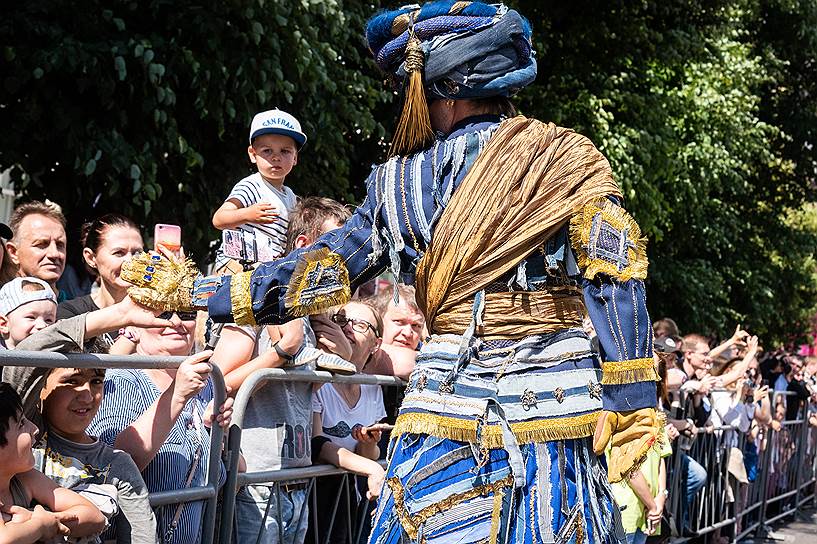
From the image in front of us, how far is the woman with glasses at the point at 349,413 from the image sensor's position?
17.4ft

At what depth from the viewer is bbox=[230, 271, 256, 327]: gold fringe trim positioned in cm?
358

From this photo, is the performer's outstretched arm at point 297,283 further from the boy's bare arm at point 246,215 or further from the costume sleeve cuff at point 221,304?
the boy's bare arm at point 246,215

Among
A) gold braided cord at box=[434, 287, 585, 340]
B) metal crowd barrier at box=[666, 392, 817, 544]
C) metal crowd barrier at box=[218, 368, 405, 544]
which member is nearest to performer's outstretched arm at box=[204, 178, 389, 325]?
gold braided cord at box=[434, 287, 585, 340]

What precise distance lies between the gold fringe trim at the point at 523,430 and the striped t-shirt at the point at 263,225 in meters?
2.42

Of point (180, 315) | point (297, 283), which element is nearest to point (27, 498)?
point (180, 315)

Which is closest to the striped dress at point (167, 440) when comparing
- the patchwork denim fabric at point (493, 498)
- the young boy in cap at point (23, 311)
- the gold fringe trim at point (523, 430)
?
the young boy in cap at point (23, 311)

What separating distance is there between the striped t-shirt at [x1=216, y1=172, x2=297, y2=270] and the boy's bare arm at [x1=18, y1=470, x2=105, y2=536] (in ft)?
7.19

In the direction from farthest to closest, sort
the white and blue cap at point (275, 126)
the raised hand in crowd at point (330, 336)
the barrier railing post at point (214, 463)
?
the white and blue cap at point (275, 126)
the raised hand in crowd at point (330, 336)
the barrier railing post at point (214, 463)

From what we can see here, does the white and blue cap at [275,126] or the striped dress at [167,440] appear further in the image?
the white and blue cap at [275,126]

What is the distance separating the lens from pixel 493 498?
11.2ft

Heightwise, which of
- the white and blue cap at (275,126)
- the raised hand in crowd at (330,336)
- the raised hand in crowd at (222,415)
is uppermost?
the white and blue cap at (275,126)

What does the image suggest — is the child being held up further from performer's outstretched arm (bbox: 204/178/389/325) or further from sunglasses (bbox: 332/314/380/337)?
sunglasses (bbox: 332/314/380/337)

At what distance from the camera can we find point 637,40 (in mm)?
14609

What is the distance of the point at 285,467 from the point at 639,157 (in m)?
9.60
